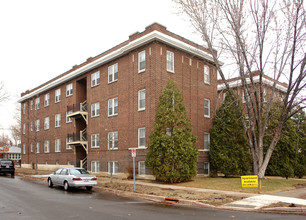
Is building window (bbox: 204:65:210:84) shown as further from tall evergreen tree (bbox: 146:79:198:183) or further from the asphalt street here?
the asphalt street

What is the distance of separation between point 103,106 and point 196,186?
13196 millimetres

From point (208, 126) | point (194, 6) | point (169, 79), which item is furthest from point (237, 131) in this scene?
point (194, 6)

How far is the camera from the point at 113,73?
2692 centimetres

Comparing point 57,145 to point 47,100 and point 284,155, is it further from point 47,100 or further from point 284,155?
point 284,155

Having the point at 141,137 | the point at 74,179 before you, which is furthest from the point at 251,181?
the point at 141,137

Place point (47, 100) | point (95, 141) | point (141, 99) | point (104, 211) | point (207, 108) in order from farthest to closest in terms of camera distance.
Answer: point (47, 100) → point (95, 141) → point (207, 108) → point (141, 99) → point (104, 211)

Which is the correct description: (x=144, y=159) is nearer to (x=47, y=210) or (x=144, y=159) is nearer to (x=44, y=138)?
(x=47, y=210)

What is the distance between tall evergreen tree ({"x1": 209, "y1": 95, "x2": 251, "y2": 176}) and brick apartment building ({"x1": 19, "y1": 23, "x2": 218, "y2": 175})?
4.02 feet

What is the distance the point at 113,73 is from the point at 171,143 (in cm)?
1032

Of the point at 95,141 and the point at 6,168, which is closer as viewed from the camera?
the point at 95,141

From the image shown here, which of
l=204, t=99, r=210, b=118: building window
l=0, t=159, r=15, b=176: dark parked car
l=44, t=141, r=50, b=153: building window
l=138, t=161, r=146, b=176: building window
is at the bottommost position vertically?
l=0, t=159, r=15, b=176: dark parked car

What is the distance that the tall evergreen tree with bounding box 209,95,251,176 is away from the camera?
941 inches

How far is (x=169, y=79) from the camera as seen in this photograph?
21.8m

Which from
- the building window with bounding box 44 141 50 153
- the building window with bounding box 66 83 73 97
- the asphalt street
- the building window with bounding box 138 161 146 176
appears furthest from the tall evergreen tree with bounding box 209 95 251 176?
the building window with bounding box 44 141 50 153
